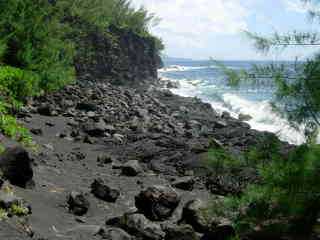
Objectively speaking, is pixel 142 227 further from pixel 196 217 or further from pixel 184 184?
pixel 184 184

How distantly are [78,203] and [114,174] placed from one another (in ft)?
11.8

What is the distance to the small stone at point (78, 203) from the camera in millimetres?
9084

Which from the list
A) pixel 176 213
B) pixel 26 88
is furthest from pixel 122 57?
pixel 176 213

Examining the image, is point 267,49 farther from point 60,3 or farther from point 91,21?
point 91,21

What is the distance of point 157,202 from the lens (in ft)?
30.3

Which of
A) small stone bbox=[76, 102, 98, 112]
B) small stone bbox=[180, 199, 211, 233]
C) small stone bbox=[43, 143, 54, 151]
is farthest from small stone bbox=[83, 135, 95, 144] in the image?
small stone bbox=[180, 199, 211, 233]

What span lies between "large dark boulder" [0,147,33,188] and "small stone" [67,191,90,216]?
83 cm

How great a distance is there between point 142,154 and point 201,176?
2.81 metres

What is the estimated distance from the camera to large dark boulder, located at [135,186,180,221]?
913cm

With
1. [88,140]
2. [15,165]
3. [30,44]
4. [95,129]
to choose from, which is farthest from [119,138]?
[15,165]


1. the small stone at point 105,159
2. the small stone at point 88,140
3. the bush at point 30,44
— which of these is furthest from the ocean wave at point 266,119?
the bush at point 30,44

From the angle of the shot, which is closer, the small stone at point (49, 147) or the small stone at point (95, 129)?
the small stone at point (49, 147)

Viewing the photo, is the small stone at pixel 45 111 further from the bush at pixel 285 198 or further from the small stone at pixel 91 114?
the bush at pixel 285 198

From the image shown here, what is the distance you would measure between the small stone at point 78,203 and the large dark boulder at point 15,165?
83 cm
